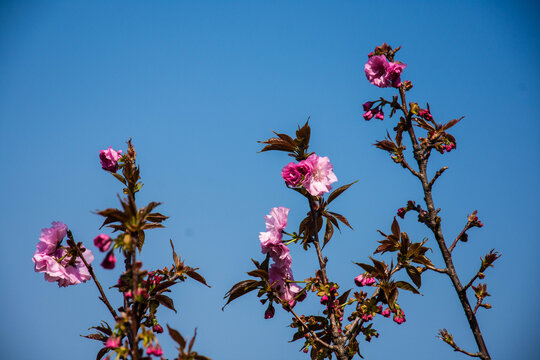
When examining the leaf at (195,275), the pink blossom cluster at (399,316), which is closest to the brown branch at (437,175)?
the pink blossom cluster at (399,316)

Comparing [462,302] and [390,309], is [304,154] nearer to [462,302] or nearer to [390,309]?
[390,309]

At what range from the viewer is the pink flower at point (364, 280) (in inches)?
139

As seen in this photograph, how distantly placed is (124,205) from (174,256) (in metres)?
1.00

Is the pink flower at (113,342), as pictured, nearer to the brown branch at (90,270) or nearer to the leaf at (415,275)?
the brown branch at (90,270)

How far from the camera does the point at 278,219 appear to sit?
3.66m

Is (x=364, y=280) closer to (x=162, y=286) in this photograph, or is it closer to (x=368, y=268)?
(x=368, y=268)

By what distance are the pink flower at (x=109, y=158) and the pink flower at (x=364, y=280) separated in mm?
2048

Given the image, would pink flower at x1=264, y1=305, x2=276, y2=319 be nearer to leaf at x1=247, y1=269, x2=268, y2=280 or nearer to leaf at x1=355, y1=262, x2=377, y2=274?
leaf at x1=247, y1=269, x2=268, y2=280

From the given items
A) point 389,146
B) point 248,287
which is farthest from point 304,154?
point 248,287

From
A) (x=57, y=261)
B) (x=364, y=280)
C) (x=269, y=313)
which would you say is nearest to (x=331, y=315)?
(x=364, y=280)

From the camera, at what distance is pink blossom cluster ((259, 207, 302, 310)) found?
3594 millimetres

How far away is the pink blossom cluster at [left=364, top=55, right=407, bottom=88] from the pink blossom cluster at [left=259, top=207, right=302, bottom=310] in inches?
56.7

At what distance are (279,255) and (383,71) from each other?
186 centimetres

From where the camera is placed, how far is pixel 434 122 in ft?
13.3
